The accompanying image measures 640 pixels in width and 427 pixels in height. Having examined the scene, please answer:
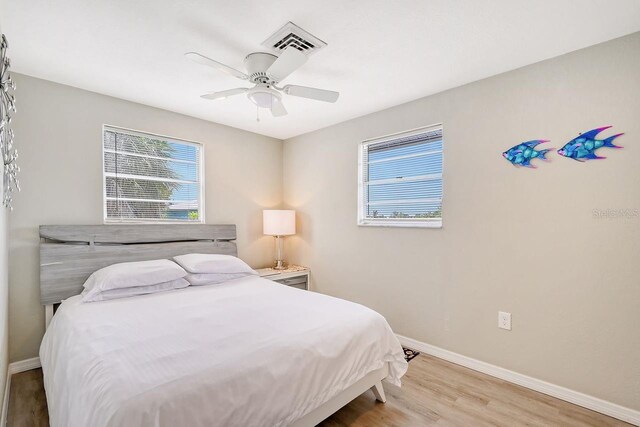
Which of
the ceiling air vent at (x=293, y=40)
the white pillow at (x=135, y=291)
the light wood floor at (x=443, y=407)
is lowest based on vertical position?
the light wood floor at (x=443, y=407)

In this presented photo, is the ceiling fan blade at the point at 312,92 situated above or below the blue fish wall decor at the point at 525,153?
above

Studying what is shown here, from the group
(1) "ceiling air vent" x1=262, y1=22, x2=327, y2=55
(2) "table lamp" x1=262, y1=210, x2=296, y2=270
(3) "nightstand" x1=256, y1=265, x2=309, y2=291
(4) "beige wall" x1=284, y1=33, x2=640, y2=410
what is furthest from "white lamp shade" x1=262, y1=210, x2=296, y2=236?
(1) "ceiling air vent" x1=262, y1=22, x2=327, y2=55

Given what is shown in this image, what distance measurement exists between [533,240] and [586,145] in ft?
2.36

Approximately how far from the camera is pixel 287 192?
429 cm

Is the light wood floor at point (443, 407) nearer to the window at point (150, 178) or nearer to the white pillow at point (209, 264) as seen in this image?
the white pillow at point (209, 264)

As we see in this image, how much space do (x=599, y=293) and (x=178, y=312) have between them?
2.79 m

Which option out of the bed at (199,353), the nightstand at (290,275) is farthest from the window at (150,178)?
the nightstand at (290,275)

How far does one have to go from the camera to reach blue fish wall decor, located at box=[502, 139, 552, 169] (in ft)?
7.29

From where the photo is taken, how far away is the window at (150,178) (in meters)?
2.92

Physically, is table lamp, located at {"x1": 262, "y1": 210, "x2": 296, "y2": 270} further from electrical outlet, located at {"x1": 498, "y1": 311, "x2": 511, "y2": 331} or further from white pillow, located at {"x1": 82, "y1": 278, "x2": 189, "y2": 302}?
electrical outlet, located at {"x1": 498, "y1": 311, "x2": 511, "y2": 331}

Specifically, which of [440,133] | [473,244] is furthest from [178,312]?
[440,133]

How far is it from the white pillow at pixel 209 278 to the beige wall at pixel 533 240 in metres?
1.51

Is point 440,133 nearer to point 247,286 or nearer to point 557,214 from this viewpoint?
point 557,214

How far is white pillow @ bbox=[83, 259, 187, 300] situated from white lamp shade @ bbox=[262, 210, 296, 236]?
1.25m
